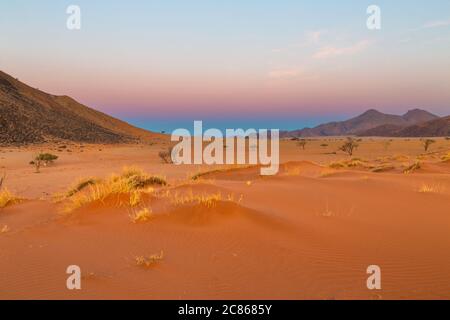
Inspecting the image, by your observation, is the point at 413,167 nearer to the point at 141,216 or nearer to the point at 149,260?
the point at 141,216

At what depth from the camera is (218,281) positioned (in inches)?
154

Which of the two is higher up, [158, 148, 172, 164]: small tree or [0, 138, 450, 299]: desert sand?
[158, 148, 172, 164]: small tree

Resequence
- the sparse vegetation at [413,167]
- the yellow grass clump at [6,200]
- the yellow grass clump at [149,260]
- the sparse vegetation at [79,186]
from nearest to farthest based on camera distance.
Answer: the yellow grass clump at [149,260]
the yellow grass clump at [6,200]
the sparse vegetation at [79,186]
the sparse vegetation at [413,167]

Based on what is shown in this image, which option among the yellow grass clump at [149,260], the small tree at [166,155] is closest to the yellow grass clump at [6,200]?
the yellow grass clump at [149,260]

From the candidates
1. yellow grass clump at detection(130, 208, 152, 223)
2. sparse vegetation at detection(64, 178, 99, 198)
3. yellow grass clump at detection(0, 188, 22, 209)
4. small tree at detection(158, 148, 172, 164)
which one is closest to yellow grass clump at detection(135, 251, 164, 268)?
yellow grass clump at detection(130, 208, 152, 223)

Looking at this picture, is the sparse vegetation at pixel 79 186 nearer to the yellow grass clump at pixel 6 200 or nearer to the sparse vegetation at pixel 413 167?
the yellow grass clump at pixel 6 200

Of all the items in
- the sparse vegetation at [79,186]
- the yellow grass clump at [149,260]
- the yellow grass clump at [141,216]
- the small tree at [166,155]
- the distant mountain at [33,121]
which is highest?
the distant mountain at [33,121]

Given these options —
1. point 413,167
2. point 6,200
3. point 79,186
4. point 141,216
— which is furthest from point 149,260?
point 413,167

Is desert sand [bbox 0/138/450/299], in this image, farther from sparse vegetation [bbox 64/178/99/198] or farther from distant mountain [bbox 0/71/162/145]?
distant mountain [bbox 0/71/162/145]

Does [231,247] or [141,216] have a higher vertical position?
[141,216]

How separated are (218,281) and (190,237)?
4.80 feet

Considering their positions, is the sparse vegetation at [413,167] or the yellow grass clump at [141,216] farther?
→ the sparse vegetation at [413,167]
